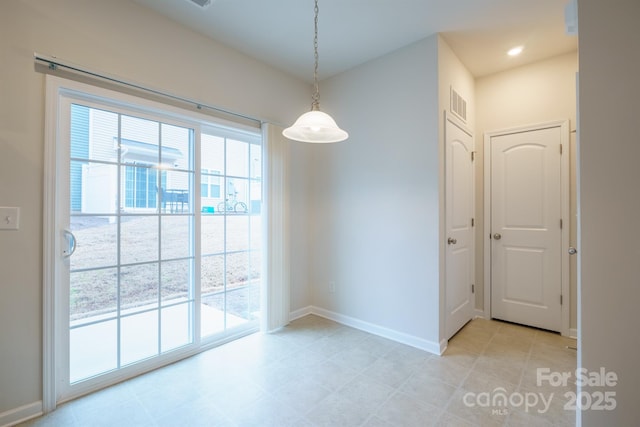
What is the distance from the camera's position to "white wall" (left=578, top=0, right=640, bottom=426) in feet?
3.84

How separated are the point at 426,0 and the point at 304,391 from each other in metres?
3.00

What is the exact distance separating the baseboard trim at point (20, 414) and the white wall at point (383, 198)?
2.45 meters

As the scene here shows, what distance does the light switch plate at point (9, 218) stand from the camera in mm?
1602

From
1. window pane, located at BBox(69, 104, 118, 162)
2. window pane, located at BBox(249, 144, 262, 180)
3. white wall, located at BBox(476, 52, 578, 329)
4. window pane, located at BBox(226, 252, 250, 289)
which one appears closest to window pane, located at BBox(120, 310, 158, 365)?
window pane, located at BBox(226, 252, 250, 289)

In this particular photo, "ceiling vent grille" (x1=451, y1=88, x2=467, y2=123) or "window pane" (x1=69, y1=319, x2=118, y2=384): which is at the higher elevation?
"ceiling vent grille" (x1=451, y1=88, x2=467, y2=123)

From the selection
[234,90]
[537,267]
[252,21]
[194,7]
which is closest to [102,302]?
[234,90]

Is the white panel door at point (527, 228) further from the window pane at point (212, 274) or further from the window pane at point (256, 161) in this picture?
the window pane at point (212, 274)

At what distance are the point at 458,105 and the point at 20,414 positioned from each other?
4.14 m

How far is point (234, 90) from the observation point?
2699 mm

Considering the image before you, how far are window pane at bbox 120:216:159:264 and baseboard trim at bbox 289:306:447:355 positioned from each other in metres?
1.71

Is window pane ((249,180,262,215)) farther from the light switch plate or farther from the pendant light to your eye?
the light switch plate

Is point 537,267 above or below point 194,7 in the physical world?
below

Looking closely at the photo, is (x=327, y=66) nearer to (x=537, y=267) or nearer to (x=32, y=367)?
(x=537, y=267)

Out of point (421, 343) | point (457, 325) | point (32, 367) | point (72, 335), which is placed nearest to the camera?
point (32, 367)
